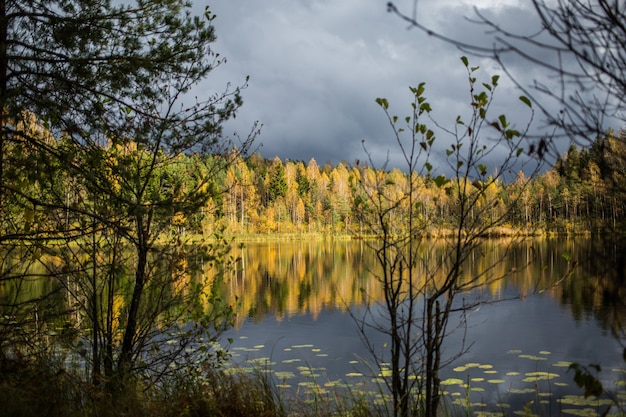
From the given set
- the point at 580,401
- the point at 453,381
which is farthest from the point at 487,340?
the point at 580,401

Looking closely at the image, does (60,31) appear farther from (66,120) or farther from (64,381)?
(64,381)

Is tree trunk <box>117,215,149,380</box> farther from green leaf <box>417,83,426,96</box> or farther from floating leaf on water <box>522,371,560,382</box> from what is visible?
floating leaf on water <box>522,371,560,382</box>

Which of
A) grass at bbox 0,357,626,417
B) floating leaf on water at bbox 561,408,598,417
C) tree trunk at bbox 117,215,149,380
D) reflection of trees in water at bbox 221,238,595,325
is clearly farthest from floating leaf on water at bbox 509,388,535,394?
tree trunk at bbox 117,215,149,380

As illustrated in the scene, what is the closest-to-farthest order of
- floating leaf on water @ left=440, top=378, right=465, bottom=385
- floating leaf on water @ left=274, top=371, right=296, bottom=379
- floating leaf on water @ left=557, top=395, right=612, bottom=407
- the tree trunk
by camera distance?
1. the tree trunk
2. floating leaf on water @ left=557, top=395, right=612, bottom=407
3. floating leaf on water @ left=440, top=378, right=465, bottom=385
4. floating leaf on water @ left=274, top=371, right=296, bottom=379

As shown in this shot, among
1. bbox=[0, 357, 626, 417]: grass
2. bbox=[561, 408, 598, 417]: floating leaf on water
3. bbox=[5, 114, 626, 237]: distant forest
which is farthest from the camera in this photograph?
bbox=[561, 408, 598, 417]: floating leaf on water

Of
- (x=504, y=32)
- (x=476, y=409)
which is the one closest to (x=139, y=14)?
(x=504, y=32)

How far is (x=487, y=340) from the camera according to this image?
13562 mm

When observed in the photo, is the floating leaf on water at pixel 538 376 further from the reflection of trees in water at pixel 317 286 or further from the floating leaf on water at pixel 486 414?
the reflection of trees in water at pixel 317 286

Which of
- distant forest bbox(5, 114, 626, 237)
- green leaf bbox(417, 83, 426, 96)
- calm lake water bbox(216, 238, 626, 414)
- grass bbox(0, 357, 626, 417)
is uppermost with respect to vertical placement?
green leaf bbox(417, 83, 426, 96)

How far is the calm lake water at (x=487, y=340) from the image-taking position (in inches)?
309

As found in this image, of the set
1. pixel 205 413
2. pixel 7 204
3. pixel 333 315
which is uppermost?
pixel 7 204

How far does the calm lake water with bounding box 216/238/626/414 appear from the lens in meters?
7.84

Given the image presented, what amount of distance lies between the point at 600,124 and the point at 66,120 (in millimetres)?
4734

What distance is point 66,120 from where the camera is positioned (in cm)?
536
